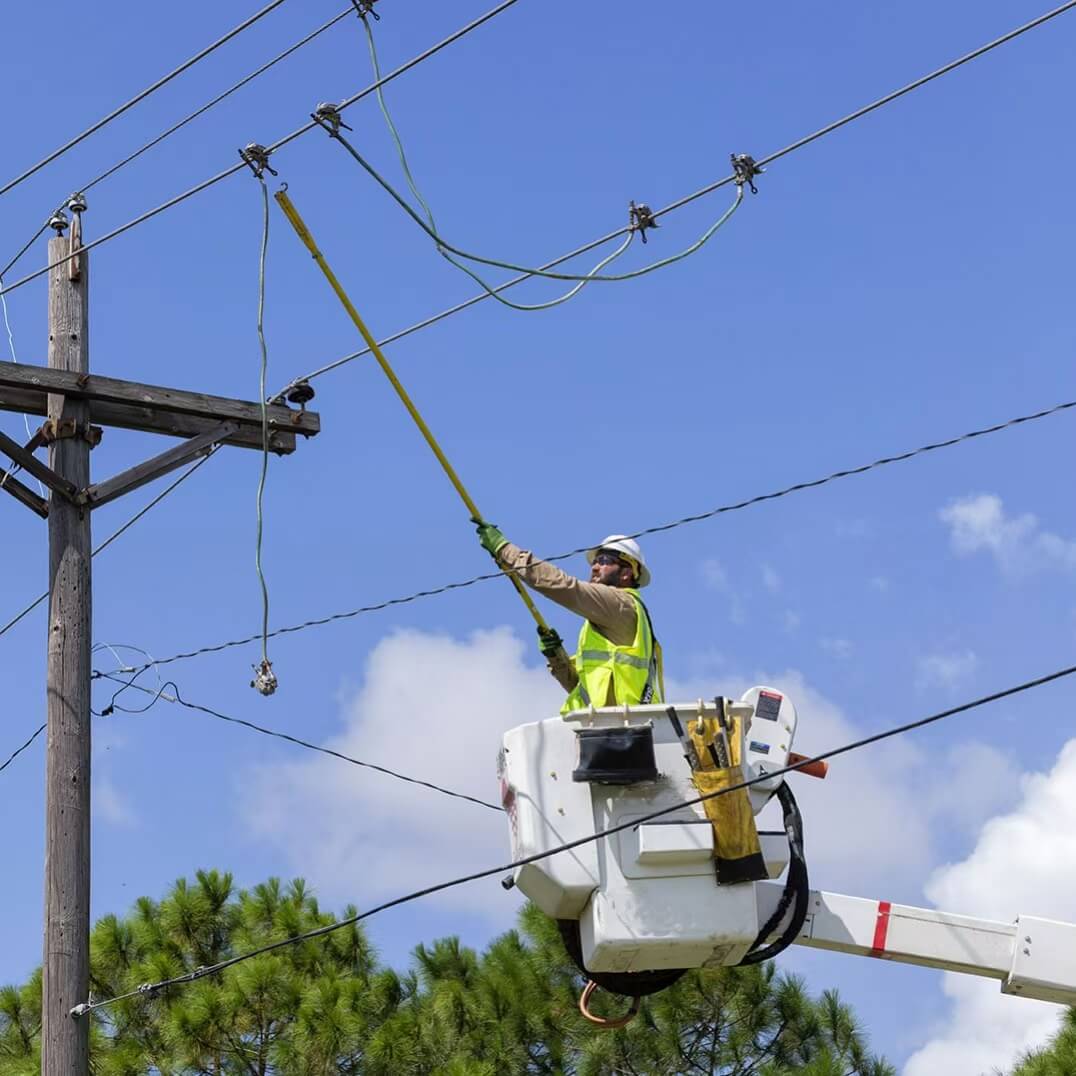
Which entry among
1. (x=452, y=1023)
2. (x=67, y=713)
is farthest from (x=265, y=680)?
(x=452, y=1023)

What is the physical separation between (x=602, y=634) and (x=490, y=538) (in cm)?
59

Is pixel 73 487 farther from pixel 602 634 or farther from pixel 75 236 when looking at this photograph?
pixel 602 634

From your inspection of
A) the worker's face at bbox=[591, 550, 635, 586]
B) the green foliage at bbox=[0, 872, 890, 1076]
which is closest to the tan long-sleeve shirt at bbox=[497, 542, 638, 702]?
the worker's face at bbox=[591, 550, 635, 586]

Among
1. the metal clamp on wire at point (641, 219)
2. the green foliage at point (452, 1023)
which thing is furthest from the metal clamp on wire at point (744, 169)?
the green foliage at point (452, 1023)

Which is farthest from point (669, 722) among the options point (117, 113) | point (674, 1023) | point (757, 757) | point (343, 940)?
point (343, 940)

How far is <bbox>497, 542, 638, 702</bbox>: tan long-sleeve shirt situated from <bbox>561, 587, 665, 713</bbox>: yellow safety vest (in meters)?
0.04

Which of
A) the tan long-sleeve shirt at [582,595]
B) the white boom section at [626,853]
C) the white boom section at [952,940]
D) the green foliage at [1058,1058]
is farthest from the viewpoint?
the green foliage at [1058,1058]

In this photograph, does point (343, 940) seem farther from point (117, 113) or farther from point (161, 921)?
point (117, 113)

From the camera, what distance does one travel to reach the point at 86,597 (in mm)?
10289

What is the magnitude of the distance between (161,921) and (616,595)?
8327 mm

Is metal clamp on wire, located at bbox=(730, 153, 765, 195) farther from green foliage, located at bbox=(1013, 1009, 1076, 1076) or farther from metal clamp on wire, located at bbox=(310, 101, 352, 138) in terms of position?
green foliage, located at bbox=(1013, 1009, 1076, 1076)

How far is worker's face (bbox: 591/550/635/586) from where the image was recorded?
30.3 feet

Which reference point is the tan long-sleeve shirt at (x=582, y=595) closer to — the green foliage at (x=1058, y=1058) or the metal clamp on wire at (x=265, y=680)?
the metal clamp on wire at (x=265, y=680)

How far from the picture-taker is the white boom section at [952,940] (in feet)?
29.9
